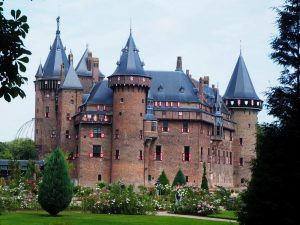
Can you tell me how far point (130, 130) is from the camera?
6938 centimetres

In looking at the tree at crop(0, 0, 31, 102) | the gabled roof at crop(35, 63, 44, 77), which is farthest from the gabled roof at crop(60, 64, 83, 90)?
the tree at crop(0, 0, 31, 102)

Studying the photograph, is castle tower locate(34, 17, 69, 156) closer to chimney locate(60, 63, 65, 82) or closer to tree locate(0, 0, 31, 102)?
chimney locate(60, 63, 65, 82)

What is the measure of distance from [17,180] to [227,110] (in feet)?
131

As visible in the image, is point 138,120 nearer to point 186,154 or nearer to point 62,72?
point 186,154

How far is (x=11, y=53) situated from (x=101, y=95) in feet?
213

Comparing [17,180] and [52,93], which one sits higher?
[52,93]

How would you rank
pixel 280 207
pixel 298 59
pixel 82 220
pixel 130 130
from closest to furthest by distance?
pixel 280 207 < pixel 298 59 < pixel 82 220 < pixel 130 130

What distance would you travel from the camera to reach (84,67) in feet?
266

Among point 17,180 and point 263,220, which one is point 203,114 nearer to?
point 17,180

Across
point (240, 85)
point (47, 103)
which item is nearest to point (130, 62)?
point (47, 103)

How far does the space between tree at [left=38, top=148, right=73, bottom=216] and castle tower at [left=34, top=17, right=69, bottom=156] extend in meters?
44.0

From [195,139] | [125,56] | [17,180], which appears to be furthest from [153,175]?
[17,180]

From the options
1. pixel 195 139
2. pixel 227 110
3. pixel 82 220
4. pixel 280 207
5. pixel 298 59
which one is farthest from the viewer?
pixel 227 110

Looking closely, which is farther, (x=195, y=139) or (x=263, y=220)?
(x=195, y=139)
